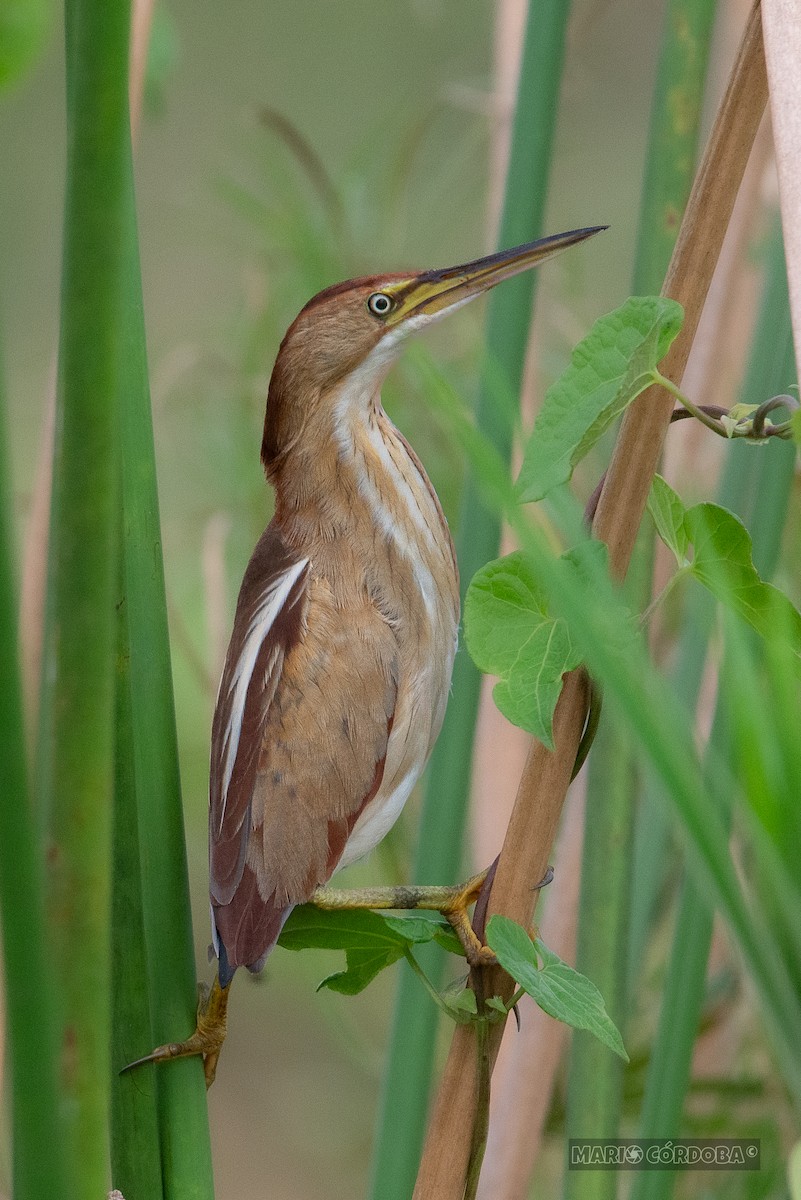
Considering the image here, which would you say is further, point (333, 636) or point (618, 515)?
point (333, 636)

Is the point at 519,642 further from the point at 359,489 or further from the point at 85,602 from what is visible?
the point at 359,489

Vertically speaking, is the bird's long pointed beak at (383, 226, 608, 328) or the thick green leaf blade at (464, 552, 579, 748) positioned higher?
the bird's long pointed beak at (383, 226, 608, 328)

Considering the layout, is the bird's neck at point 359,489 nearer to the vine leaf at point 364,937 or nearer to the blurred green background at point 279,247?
the blurred green background at point 279,247

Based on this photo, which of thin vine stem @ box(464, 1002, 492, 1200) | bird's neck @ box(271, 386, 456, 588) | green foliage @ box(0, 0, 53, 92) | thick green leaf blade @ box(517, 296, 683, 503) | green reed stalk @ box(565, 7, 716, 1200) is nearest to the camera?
green foliage @ box(0, 0, 53, 92)

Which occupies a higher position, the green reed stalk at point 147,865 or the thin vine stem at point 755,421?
the thin vine stem at point 755,421

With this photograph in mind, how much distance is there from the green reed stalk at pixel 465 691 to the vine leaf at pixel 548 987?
22cm

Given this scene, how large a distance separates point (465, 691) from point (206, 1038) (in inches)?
10.6

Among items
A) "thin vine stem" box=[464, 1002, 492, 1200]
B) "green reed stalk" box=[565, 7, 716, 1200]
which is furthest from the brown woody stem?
"green reed stalk" box=[565, 7, 716, 1200]

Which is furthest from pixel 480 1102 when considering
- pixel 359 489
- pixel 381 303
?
pixel 381 303

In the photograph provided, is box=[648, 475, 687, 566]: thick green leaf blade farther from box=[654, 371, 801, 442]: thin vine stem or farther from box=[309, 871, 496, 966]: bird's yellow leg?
box=[309, 871, 496, 966]: bird's yellow leg

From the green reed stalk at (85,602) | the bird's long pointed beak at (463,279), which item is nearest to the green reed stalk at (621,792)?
the bird's long pointed beak at (463,279)

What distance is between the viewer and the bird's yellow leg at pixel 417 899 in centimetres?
65

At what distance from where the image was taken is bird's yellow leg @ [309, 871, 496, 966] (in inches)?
25.4

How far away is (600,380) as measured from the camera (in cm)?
44
